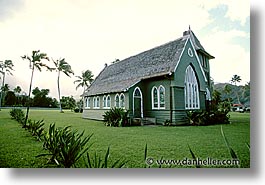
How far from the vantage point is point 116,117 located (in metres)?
2.75

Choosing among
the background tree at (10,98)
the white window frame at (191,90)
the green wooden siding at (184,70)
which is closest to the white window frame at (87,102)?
the background tree at (10,98)

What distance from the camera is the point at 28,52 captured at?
2791mm

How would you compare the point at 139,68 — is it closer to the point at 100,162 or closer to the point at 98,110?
the point at 98,110

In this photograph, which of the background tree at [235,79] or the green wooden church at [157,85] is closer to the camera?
the background tree at [235,79]

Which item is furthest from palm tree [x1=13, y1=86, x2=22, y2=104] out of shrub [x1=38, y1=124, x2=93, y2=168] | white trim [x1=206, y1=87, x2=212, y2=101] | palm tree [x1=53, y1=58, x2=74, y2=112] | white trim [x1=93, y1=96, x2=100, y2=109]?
white trim [x1=206, y1=87, x2=212, y2=101]

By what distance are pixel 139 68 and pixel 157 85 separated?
306 mm

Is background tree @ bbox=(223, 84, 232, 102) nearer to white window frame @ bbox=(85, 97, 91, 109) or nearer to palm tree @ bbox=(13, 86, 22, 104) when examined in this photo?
white window frame @ bbox=(85, 97, 91, 109)

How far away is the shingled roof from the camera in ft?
9.30

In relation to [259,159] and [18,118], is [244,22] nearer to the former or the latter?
[259,159]

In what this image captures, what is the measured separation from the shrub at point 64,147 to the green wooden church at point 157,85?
50cm

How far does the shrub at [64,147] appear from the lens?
2.19 meters

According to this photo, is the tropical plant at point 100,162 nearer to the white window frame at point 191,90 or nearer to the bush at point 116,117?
the bush at point 116,117

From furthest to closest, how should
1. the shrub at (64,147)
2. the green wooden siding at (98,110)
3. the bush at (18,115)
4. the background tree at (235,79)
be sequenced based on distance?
the green wooden siding at (98,110), the bush at (18,115), the background tree at (235,79), the shrub at (64,147)

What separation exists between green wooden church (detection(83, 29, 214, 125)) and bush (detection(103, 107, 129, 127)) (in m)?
0.07
